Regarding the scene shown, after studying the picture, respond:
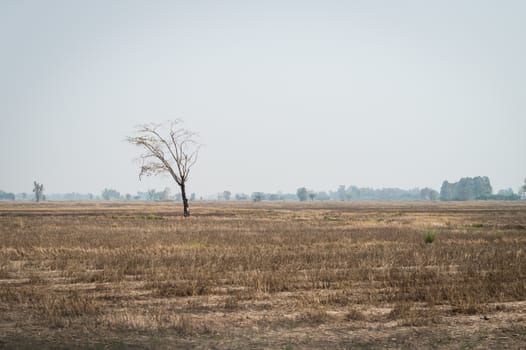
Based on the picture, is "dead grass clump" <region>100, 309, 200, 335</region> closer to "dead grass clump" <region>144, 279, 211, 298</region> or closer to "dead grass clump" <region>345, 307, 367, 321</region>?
"dead grass clump" <region>144, 279, 211, 298</region>

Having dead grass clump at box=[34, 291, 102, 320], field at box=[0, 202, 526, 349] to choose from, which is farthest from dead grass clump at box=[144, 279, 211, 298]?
dead grass clump at box=[34, 291, 102, 320]

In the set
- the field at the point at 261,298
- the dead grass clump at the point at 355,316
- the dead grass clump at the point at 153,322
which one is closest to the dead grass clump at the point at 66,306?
the field at the point at 261,298

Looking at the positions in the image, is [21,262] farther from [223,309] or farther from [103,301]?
[223,309]

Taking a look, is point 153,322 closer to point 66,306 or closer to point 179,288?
point 66,306

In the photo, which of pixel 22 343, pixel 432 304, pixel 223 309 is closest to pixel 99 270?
pixel 223 309

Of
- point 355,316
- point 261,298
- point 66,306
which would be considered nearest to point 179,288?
point 261,298

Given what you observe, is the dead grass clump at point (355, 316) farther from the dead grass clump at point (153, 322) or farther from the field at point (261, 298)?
the dead grass clump at point (153, 322)

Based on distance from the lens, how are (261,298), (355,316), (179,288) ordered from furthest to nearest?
(179,288), (261,298), (355,316)

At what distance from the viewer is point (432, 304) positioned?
12.3 m

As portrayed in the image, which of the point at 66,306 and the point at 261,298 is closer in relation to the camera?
the point at 66,306

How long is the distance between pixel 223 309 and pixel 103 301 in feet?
9.63

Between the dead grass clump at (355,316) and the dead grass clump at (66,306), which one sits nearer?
the dead grass clump at (355,316)

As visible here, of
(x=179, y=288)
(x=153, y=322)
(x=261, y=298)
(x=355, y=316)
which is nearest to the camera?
(x=153, y=322)

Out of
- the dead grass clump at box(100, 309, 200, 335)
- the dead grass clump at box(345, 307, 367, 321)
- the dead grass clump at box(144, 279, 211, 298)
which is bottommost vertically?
the dead grass clump at box(345, 307, 367, 321)
